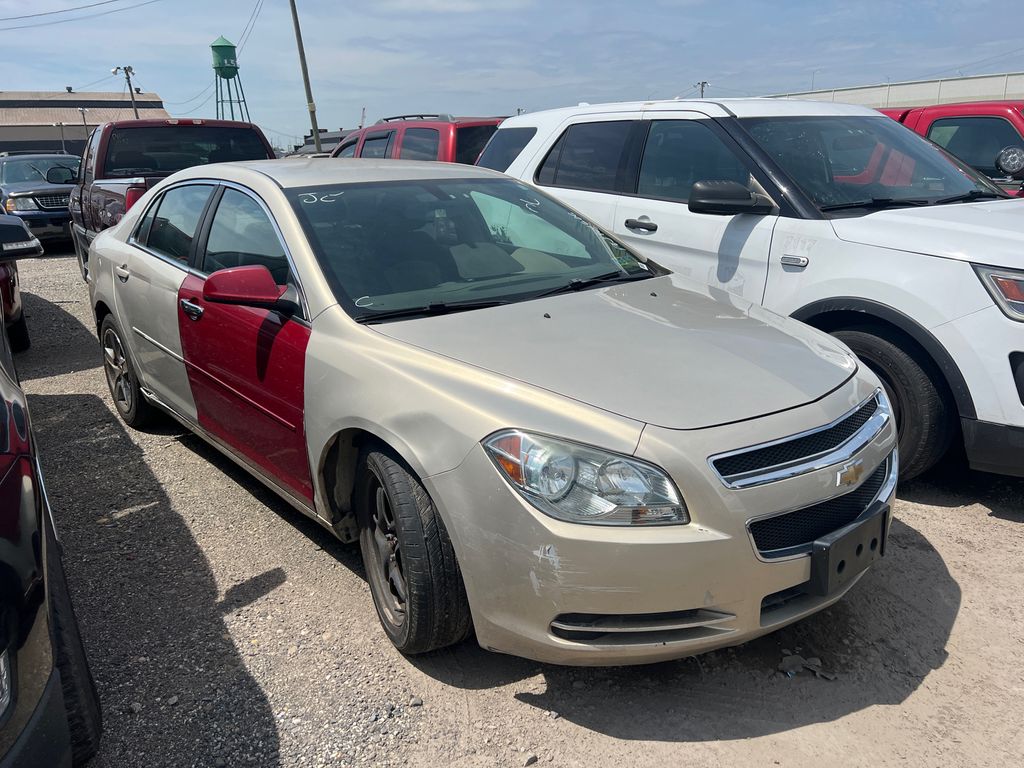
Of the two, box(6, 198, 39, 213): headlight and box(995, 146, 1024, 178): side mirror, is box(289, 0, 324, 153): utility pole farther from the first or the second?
box(995, 146, 1024, 178): side mirror

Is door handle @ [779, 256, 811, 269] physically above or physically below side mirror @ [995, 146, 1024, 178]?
below

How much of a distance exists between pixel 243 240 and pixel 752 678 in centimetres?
274

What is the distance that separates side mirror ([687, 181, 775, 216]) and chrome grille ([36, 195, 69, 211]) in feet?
41.2

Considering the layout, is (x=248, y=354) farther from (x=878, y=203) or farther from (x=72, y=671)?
(x=878, y=203)

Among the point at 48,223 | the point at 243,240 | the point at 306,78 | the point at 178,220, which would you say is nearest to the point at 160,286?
the point at 178,220

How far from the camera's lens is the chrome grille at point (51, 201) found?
43.7ft

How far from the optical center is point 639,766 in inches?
92.2

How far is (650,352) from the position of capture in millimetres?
2693

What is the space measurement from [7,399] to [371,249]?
1423 millimetres

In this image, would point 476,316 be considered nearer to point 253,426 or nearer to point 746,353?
point 746,353

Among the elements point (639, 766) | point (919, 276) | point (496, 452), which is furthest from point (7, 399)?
point (919, 276)

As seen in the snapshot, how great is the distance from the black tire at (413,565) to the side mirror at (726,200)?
248 centimetres

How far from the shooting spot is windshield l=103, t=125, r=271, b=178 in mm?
8484

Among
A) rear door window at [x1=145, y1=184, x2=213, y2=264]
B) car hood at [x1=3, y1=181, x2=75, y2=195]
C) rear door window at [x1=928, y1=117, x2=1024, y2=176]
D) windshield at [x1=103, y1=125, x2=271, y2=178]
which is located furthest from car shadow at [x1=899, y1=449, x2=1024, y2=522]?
car hood at [x1=3, y1=181, x2=75, y2=195]
